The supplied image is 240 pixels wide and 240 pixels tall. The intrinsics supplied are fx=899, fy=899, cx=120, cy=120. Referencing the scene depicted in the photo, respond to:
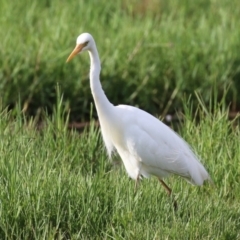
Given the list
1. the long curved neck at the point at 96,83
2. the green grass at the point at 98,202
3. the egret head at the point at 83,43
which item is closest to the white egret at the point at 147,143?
the long curved neck at the point at 96,83

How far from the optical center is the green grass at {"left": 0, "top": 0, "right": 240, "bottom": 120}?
7.12m

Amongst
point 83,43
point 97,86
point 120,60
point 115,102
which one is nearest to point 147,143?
point 97,86

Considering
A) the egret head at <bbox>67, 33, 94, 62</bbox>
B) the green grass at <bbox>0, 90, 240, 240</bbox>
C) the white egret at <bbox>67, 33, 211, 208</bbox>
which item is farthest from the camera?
the white egret at <bbox>67, 33, 211, 208</bbox>

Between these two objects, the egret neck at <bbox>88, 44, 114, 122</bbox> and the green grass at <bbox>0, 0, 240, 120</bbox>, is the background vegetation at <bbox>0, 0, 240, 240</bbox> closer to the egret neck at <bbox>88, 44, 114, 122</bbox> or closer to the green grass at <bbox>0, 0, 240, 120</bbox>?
the green grass at <bbox>0, 0, 240, 120</bbox>

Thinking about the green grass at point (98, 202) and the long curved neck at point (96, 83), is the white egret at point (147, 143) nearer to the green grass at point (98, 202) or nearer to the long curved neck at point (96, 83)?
the long curved neck at point (96, 83)

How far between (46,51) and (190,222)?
11.2ft

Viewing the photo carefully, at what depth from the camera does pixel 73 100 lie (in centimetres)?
716

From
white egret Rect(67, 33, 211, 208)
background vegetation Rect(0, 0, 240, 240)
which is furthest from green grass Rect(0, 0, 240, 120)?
white egret Rect(67, 33, 211, 208)

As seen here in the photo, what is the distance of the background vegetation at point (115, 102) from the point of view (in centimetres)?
432

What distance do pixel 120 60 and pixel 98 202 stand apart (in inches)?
124

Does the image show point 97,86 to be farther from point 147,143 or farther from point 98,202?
point 98,202

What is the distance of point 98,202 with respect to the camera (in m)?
4.43

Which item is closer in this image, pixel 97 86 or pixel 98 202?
pixel 98 202

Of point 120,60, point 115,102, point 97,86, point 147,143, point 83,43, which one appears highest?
point 83,43
